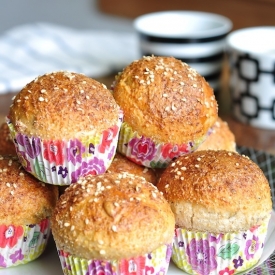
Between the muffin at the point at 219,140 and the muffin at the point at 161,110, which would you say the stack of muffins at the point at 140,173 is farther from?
the muffin at the point at 219,140

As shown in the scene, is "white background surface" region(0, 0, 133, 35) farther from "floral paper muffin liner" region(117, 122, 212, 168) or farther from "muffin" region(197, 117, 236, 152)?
"floral paper muffin liner" region(117, 122, 212, 168)

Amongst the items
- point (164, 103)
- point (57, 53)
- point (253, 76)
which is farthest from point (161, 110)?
point (57, 53)

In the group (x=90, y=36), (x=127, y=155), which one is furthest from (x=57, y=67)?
(x=127, y=155)

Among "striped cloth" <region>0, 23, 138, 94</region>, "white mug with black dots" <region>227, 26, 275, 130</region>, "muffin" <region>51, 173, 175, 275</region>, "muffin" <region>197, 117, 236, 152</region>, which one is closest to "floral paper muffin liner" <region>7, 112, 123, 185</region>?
"muffin" <region>51, 173, 175, 275</region>

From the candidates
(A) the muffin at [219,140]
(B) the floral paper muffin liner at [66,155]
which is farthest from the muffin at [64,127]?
(A) the muffin at [219,140]

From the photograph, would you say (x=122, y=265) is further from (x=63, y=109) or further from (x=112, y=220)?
(x=63, y=109)

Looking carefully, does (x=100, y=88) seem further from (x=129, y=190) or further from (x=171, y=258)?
(x=171, y=258)

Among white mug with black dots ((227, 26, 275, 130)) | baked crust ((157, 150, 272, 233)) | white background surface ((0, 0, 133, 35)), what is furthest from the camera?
white background surface ((0, 0, 133, 35))
